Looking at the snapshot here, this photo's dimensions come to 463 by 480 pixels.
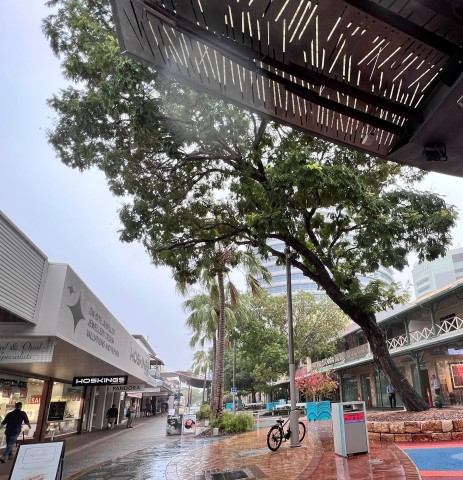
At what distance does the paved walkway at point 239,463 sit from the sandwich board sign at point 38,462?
355 centimetres

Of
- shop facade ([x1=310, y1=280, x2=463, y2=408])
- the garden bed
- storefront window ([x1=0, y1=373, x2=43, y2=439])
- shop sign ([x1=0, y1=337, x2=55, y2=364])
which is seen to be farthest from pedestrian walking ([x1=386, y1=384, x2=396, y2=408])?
shop sign ([x1=0, y1=337, x2=55, y2=364])

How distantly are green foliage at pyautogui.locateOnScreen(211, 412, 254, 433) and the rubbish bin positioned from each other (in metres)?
9.83

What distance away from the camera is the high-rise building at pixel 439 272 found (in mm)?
103250

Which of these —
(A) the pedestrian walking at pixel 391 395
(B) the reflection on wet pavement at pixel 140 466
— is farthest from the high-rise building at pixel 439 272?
(B) the reflection on wet pavement at pixel 140 466

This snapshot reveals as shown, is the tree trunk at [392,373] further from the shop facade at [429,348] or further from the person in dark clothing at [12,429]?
the person in dark clothing at [12,429]

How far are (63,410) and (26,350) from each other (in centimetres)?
1200

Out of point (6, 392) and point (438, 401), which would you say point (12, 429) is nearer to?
point (6, 392)

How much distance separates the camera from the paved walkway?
7238 millimetres

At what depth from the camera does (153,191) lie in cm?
1221

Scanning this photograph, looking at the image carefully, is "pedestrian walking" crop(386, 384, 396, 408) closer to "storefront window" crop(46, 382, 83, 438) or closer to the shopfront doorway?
the shopfront doorway

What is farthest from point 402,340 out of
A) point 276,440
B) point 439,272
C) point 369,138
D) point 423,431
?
point 439,272

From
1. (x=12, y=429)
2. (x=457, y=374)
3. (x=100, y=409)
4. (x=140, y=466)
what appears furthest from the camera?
(x=100, y=409)

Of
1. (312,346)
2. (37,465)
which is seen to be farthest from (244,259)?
(312,346)

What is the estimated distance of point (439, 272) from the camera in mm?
121875
